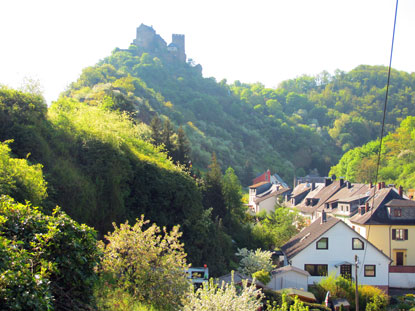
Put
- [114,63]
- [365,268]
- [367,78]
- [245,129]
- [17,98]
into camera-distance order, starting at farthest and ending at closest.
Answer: [367,78]
[114,63]
[245,129]
[365,268]
[17,98]

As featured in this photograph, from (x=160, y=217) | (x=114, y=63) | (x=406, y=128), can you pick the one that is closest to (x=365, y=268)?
(x=160, y=217)

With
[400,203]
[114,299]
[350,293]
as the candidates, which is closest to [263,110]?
[400,203]

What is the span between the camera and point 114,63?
123m

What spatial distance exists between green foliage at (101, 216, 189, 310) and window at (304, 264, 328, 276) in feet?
61.7

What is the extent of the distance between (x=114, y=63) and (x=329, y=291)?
362 feet

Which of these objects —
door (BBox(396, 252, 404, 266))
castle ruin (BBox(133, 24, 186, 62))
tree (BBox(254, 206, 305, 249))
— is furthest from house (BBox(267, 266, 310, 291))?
castle ruin (BBox(133, 24, 186, 62))

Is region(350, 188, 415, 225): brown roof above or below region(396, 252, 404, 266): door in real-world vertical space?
above

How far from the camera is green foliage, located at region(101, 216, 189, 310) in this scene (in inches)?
430

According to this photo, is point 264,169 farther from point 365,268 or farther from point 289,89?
point 289,89

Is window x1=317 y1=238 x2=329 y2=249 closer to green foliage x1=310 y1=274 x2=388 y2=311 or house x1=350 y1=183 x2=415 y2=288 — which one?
green foliage x1=310 y1=274 x2=388 y2=311

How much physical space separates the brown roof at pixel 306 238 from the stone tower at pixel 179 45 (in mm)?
114587

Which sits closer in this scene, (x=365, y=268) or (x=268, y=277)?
(x=268, y=277)

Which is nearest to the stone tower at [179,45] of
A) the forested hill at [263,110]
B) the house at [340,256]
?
the forested hill at [263,110]

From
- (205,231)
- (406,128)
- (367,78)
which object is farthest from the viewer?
(367,78)
